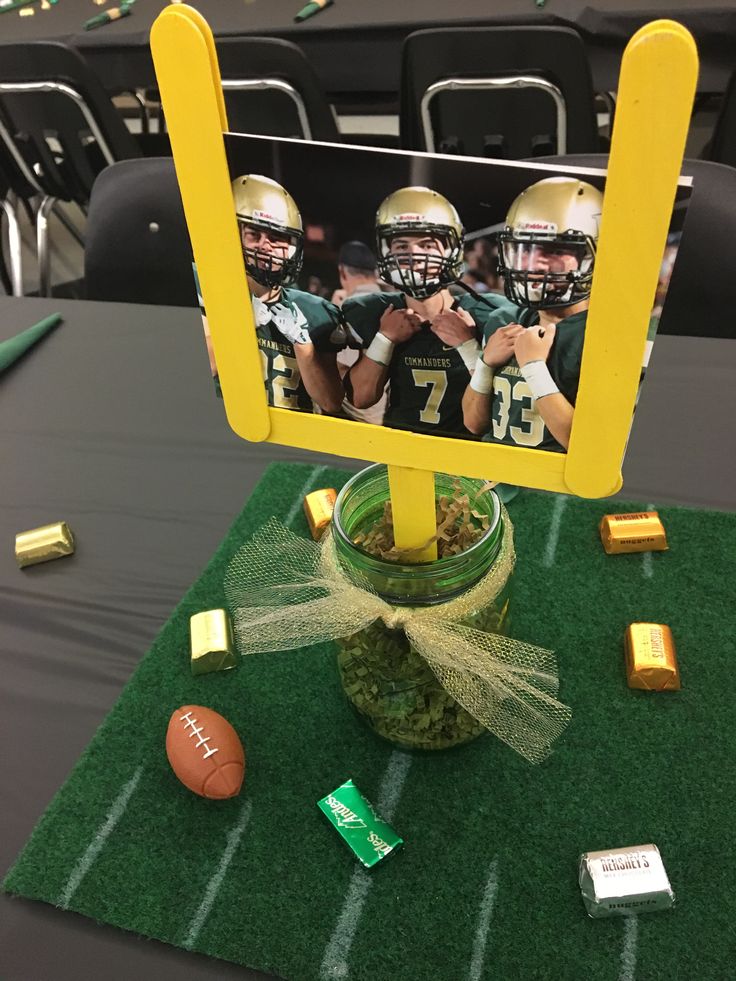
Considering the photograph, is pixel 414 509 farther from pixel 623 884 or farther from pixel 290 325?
pixel 623 884

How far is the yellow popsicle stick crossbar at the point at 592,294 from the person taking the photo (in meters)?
0.34

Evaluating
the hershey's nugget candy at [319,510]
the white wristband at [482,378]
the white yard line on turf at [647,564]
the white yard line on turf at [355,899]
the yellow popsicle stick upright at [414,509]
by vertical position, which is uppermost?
the white wristband at [482,378]

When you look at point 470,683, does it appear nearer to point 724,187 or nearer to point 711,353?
point 711,353

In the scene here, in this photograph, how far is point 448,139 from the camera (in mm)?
2021

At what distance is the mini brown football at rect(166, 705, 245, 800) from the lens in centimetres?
60

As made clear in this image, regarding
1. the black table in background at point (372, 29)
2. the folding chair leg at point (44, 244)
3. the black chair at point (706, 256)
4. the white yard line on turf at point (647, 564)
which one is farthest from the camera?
the folding chair leg at point (44, 244)

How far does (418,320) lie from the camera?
46 centimetres

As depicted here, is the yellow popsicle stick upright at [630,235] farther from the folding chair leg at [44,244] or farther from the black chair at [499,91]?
the folding chair leg at [44,244]

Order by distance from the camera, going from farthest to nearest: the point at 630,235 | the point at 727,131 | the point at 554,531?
the point at 727,131, the point at 554,531, the point at 630,235

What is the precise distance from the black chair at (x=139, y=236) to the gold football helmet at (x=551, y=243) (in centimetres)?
109

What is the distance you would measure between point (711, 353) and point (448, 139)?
1.27 meters

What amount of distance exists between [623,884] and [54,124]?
240 cm

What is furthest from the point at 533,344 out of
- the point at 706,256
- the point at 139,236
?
the point at 139,236

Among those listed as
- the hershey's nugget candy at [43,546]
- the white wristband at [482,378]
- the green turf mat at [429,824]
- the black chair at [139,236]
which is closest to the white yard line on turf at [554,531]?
the green turf mat at [429,824]
